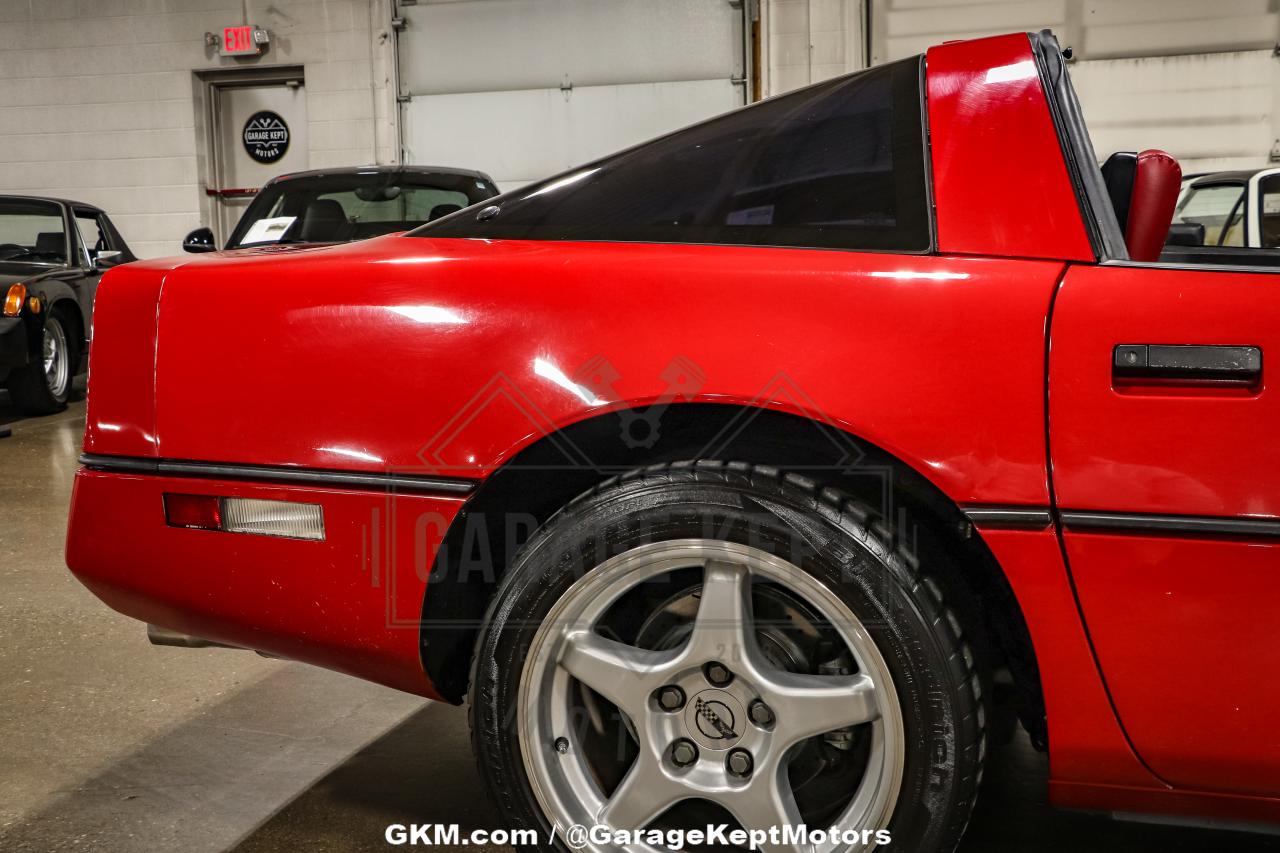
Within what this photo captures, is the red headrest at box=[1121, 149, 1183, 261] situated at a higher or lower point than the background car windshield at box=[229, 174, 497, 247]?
lower

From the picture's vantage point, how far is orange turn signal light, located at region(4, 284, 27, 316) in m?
6.31

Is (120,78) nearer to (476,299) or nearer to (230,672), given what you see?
(230,672)

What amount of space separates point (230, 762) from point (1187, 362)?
1765mm

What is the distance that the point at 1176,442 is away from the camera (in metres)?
1.19

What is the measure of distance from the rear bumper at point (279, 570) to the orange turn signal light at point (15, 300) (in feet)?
18.0

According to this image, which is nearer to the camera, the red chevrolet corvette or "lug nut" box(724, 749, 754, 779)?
the red chevrolet corvette

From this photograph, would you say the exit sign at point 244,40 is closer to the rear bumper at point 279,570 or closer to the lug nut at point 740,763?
the rear bumper at point 279,570

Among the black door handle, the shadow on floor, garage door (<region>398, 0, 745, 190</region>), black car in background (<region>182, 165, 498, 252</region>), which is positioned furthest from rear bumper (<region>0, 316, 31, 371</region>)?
the black door handle

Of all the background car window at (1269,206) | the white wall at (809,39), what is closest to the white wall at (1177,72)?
the white wall at (809,39)

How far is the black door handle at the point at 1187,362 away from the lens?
118cm

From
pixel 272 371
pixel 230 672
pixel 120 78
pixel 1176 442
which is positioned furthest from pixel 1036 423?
pixel 120 78

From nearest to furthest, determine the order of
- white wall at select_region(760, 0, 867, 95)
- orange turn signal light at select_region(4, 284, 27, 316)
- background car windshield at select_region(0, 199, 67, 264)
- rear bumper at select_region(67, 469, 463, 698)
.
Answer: rear bumper at select_region(67, 469, 463, 698) → orange turn signal light at select_region(4, 284, 27, 316) → background car windshield at select_region(0, 199, 67, 264) → white wall at select_region(760, 0, 867, 95)

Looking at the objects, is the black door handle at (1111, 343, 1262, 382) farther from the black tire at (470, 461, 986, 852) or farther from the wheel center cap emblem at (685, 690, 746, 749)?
the wheel center cap emblem at (685, 690, 746, 749)

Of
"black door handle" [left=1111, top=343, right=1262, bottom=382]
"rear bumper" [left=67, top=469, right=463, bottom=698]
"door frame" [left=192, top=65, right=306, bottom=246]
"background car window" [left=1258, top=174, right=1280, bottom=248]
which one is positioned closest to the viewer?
"black door handle" [left=1111, top=343, right=1262, bottom=382]
